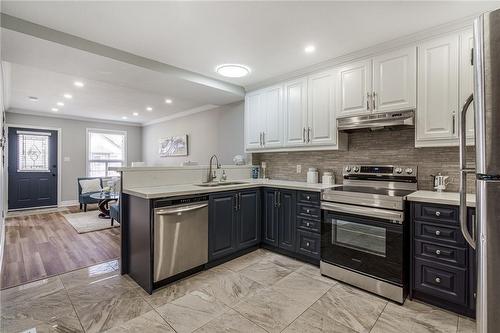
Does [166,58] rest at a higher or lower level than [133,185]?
higher

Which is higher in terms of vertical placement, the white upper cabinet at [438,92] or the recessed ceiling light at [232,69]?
the recessed ceiling light at [232,69]

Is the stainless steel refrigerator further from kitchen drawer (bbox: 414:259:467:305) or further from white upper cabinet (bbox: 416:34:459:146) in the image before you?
white upper cabinet (bbox: 416:34:459:146)

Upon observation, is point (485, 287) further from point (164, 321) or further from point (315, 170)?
point (315, 170)

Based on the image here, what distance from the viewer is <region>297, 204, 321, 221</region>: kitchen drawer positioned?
9.30 feet

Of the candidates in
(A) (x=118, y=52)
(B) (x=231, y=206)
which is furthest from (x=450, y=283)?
(A) (x=118, y=52)

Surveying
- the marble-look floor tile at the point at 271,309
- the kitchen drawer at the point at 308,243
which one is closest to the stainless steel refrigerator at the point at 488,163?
the marble-look floor tile at the point at 271,309

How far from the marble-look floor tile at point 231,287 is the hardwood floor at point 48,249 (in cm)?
160

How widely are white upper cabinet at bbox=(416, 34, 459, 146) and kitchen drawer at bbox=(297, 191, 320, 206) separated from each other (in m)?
1.13

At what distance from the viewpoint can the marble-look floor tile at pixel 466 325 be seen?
1833 millimetres

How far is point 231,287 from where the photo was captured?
2.45 metres

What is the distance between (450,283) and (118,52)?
3.83m

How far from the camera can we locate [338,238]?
8.48 ft

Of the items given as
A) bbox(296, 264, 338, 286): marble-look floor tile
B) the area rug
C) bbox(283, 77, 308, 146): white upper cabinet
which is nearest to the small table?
the area rug

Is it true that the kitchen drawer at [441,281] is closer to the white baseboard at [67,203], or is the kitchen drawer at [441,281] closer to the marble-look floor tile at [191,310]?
the marble-look floor tile at [191,310]
